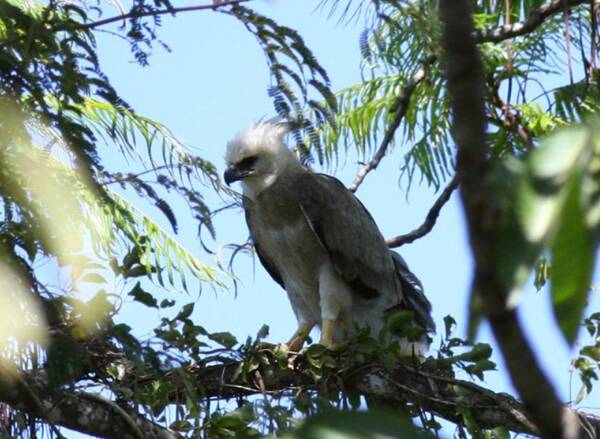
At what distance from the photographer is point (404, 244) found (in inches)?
225

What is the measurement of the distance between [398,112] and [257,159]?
203 centimetres

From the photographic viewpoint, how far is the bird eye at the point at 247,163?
628 cm

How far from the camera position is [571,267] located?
85 centimetres

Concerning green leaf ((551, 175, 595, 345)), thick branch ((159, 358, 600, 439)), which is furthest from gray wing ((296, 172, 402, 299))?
green leaf ((551, 175, 595, 345))

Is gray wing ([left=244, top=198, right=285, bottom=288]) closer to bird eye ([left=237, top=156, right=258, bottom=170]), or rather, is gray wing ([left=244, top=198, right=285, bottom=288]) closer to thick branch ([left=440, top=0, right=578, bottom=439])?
bird eye ([left=237, top=156, right=258, bottom=170])

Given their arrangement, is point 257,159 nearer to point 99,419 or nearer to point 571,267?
point 99,419

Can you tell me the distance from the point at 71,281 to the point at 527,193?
2.36 meters

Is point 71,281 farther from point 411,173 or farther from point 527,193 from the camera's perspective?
point 411,173

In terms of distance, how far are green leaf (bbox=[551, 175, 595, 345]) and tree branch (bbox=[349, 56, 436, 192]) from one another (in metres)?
2.52

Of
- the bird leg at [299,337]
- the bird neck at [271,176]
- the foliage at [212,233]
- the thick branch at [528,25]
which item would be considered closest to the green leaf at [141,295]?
the foliage at [212,233]

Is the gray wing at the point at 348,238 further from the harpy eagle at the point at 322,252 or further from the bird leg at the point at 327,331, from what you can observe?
the bird leg at the point at 327,331

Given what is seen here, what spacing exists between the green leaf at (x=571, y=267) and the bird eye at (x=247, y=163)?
214 inches

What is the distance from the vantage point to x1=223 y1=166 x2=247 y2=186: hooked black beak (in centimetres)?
621

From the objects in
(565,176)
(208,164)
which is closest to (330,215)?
(208,164)
